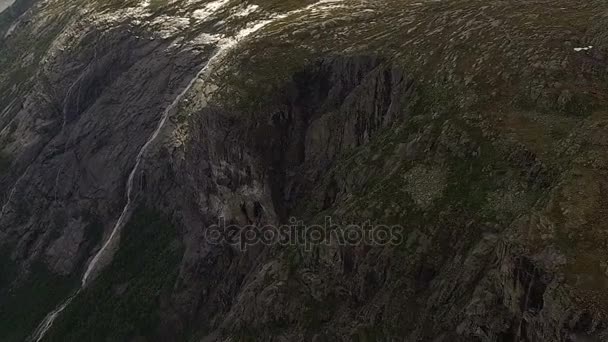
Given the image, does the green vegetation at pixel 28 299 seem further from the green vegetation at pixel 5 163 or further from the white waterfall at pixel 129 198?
the green vegetation at pixel 5 163

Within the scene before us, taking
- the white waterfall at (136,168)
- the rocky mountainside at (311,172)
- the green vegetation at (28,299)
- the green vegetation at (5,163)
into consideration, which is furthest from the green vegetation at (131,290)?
the green vegetation at (5,163)

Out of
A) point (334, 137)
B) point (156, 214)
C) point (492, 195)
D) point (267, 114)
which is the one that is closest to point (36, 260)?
point (156, 214)

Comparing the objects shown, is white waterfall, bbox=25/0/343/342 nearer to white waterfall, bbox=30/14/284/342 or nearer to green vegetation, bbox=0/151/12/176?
white waterfall, bbox=30/14/284/342

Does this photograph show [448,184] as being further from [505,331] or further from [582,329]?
[582,329]

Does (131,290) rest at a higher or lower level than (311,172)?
lower

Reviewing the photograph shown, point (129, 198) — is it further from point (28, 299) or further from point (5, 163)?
point (5, 163)

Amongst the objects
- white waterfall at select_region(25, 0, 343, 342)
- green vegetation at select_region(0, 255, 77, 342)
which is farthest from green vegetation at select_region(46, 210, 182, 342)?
green vegetation at select_region(0, 255, 77, 342)

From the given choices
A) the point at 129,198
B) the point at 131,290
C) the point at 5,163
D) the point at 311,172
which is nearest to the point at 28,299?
the point at 129,198
